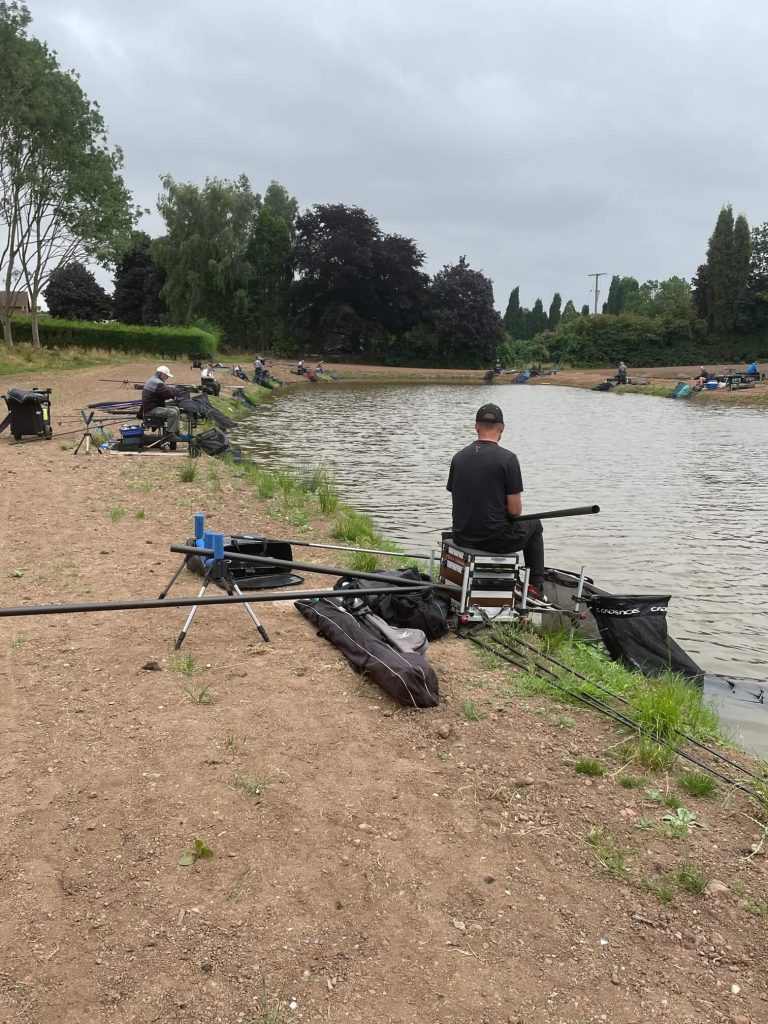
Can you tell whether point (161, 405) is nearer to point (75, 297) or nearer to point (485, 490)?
point (485, 490)

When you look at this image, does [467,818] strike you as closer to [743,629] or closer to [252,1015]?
[252,1015]

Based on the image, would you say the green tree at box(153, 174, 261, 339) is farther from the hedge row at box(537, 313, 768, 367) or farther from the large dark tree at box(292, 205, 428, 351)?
the hedge row at box(537, 313, 768, 367)

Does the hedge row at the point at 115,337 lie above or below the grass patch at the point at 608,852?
above

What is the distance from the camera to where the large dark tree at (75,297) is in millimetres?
79500

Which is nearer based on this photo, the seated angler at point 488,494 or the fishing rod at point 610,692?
the fishing rod at point 610,692

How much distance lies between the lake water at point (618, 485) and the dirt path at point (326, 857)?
2.25 meters

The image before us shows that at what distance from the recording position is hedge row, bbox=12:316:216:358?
41656 millimetres

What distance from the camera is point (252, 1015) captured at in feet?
8.32

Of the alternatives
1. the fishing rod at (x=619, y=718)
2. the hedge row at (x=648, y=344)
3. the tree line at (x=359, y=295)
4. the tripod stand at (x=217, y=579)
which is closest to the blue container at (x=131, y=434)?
the tripod stand at (x=217, y=579)

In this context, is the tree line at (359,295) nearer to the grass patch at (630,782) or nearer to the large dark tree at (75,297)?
the large dark tree at (75,297)

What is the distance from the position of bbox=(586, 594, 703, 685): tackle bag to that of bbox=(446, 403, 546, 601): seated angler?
0.86 metres

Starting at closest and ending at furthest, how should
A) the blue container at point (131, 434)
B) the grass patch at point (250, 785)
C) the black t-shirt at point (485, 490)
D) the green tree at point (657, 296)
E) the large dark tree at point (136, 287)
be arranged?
the grass patch at point (250, 785) → the black t-shirt at point (485, 490) → the blue container at point (131, 434) → the large dark tree at point (136, 287) → the green tree at point (657, 296)

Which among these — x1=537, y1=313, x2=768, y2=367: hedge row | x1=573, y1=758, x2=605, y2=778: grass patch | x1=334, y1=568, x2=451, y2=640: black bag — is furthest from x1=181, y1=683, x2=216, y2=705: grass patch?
x1=537, y1=313, x2=768, y2=367: hedge row

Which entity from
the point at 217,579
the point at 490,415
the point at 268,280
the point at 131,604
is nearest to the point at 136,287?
the point at 268,280
